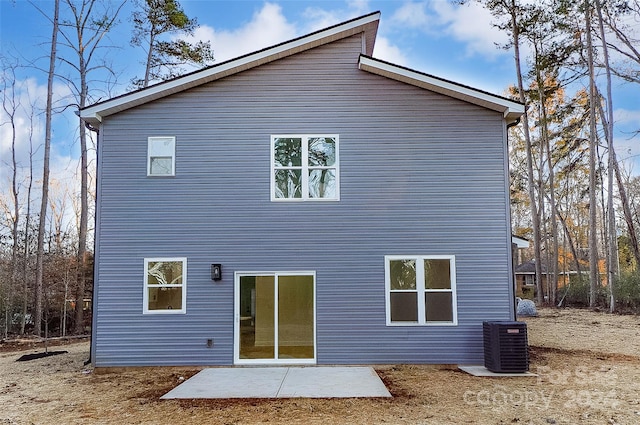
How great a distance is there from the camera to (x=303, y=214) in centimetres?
926

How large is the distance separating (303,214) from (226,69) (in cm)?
305

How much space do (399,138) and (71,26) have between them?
14464 millimetres

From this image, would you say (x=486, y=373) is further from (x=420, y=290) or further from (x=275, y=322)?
(x=275, y=322)

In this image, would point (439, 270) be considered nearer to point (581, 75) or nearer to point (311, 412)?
point (311, 412)

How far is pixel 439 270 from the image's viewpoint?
9109 millimetres

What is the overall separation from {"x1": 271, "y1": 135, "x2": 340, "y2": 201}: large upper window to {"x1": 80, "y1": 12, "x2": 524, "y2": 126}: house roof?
5.00 ft

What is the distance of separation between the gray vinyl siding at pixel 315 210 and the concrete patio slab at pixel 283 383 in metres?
0.59

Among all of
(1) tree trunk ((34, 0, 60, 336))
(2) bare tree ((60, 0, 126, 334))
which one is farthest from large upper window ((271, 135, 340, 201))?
(2) bare tree ((60, 0, 126, 334))

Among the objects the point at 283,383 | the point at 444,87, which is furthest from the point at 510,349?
the point at 444,87

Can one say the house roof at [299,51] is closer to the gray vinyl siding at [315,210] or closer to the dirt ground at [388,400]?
the gray vinyl siding at [315,210]

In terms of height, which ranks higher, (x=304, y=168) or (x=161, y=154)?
(x=161, y=154)

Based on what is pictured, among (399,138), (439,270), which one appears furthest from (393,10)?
(439,270)

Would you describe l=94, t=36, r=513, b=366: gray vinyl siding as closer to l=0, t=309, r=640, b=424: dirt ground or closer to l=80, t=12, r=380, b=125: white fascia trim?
l=80, t=12, r=380, b=125: white fascia trim

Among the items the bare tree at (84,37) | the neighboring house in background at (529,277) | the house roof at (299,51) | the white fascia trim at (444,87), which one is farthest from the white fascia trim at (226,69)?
the neighboring house in background at (529,277)
